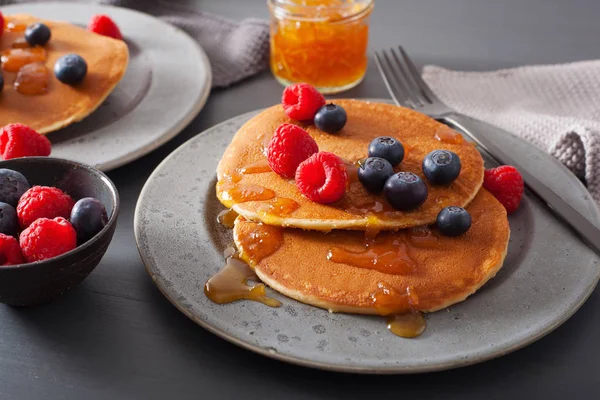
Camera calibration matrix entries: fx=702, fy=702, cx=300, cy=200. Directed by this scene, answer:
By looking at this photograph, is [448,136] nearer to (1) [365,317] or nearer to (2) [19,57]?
(1) [365,317]

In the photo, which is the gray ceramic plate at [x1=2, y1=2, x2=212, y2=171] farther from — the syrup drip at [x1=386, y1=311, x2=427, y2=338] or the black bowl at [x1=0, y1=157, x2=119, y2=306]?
the syrup drip at [x1=386, y1=311, x2=427, y2=338]

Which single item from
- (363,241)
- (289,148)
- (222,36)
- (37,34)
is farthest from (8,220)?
(222,36)

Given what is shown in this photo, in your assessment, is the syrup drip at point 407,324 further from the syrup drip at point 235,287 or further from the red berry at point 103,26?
the red berry at point 103,26

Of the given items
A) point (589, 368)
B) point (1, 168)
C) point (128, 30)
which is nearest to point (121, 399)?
point (1, 168)

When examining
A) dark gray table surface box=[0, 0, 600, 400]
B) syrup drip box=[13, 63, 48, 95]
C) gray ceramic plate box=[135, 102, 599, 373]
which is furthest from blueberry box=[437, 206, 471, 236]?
syrup drip box=[13, 63, 48, 95]

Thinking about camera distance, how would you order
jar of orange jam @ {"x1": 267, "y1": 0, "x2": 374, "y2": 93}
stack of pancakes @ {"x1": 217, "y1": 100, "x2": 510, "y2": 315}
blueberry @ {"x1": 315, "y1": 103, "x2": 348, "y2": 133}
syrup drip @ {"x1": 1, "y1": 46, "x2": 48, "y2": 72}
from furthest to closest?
1. jar of orange jam @ {"x1": 267, "y1": 0, "x2": 374, "y2": 93}
2. syrup drip @ {"x1": 1, "y1": 46, "x2": 48, "y2": 72}
3. blueberry @ {"x1": 315, "y1": 103, "x2": 348, "y2": 133}
4. stack of pancakes @ {"x1": 217, "y1": 100, "x2": 510, "y2": 315}
